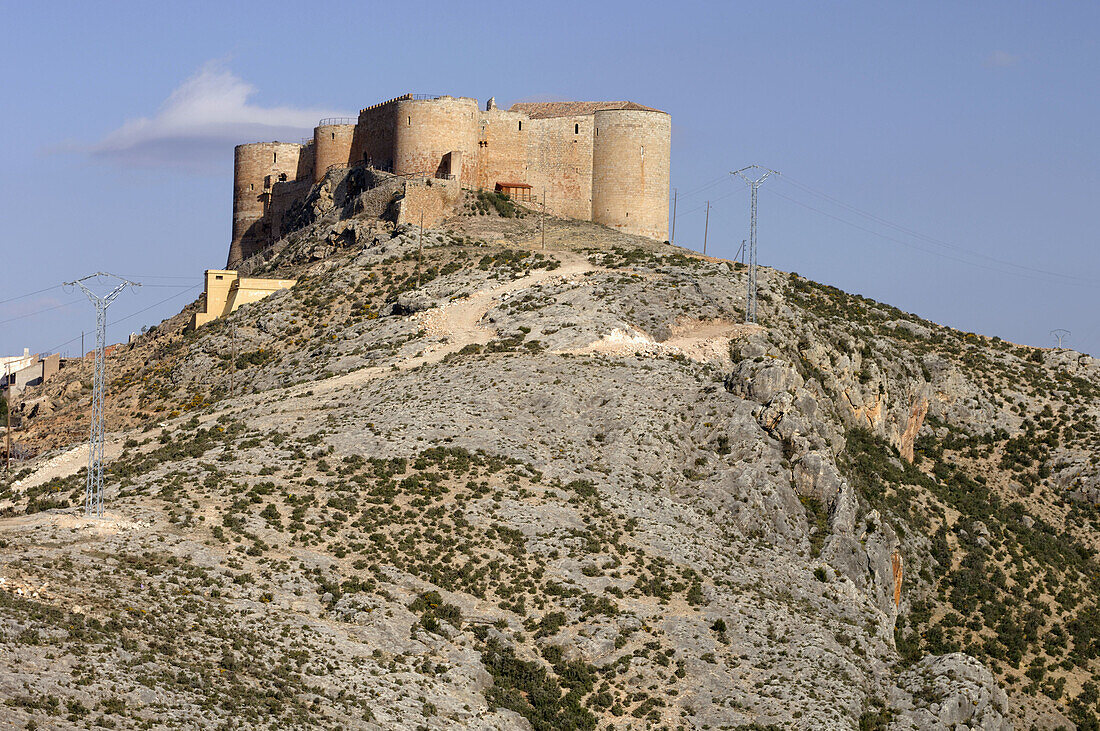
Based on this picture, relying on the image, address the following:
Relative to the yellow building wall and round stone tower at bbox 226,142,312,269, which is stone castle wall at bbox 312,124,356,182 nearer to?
round stone tower at bbox 226,142,312,269

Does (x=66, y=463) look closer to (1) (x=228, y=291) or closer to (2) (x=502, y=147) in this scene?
(1) (x=228, y=291)

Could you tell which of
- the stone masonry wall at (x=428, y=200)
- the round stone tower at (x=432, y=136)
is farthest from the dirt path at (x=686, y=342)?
the round stone tower at (x=432, y=136)

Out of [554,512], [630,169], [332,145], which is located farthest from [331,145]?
[554,512]

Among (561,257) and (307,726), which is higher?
(561,257)

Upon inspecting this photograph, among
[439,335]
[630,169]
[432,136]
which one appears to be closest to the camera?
[439,335]

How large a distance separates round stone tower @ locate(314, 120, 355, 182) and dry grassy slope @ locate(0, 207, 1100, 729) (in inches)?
285

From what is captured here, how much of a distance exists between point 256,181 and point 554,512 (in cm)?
5687

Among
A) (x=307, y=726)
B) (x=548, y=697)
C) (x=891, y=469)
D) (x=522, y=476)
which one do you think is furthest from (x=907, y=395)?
(x=307, y=726)

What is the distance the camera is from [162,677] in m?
34.1

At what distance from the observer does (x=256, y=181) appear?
10138cm

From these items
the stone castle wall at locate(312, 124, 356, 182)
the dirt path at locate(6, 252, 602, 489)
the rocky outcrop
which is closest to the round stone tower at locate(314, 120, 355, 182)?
the stone castle wall at locate(312, 124, 356, 182)

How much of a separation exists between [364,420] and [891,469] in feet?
94.6

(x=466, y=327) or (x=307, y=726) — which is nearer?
(x=307, y=726)

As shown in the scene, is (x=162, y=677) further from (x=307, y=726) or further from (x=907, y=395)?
(x=907, y=395)
